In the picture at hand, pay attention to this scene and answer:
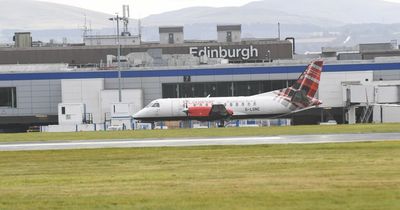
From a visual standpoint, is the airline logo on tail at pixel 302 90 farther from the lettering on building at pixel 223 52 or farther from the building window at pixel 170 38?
the building window at pixel 170 38

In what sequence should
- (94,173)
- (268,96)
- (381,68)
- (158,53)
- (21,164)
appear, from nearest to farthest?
(94,173) < (21,164) < (268,96) < (381,68) < (158,53)

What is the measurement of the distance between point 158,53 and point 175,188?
91948mm

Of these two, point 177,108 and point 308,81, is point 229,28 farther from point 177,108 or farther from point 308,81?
point 177,108

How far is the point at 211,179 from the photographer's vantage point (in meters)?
29.0

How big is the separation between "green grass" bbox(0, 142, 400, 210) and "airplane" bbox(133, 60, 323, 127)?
1779 inches

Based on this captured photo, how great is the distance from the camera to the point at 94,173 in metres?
32.0

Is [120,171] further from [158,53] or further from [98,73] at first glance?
[158,53]

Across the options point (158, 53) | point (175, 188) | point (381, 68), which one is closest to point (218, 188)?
point (175, 188)

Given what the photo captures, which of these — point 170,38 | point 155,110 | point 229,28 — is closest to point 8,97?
point 155,110

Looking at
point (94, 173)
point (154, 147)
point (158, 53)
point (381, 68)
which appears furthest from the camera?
point (158, 53)

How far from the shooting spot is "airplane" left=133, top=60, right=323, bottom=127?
285 feet

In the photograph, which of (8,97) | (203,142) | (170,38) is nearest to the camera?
(203,142)

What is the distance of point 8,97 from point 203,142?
62326 mm

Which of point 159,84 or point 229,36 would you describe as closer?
point 159,84
